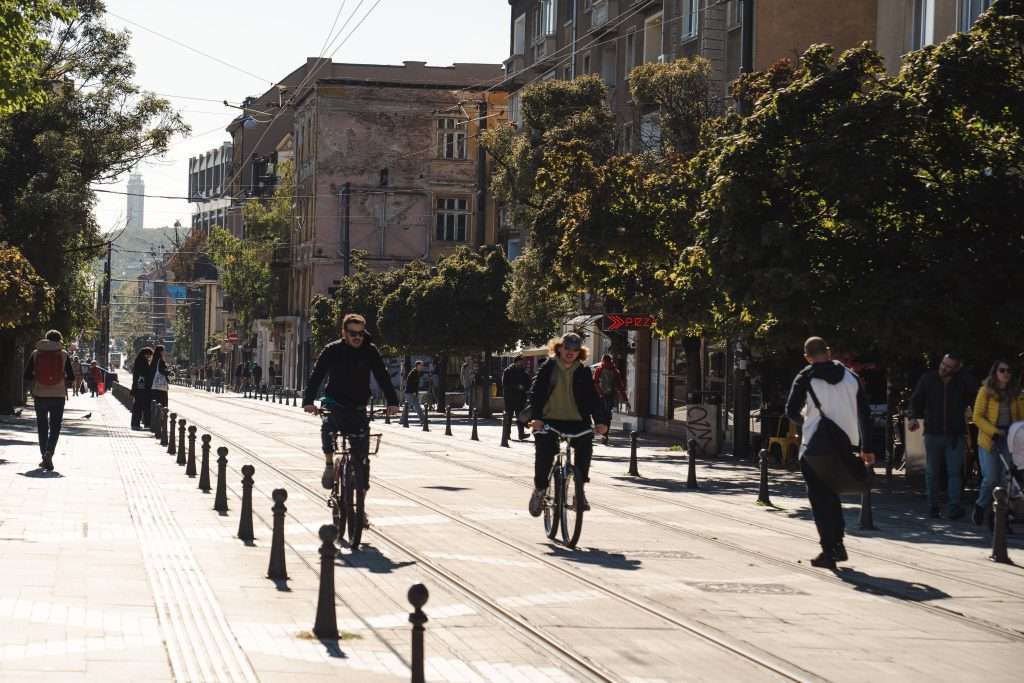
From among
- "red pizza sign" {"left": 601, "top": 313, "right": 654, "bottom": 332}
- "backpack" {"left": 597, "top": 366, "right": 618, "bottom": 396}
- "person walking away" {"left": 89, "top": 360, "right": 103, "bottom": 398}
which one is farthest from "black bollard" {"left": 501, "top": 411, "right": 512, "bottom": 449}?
"person walking away" {"left": 89, "top": 360, "right": 103, "bottom": 398}

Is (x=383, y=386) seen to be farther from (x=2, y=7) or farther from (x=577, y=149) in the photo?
(x=577, y=149)

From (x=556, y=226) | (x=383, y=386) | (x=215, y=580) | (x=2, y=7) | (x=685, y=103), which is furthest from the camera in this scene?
(x=685, y=103)

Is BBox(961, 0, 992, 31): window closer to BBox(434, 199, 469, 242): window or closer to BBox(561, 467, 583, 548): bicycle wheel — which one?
BBox(561, 467, 583, 548): bicycle wheel

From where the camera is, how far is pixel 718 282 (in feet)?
74.8

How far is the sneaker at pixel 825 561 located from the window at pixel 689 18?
96.4ft

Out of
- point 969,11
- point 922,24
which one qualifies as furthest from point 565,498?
point 922,24

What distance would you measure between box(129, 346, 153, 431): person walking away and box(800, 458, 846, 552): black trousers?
24134 millimetres

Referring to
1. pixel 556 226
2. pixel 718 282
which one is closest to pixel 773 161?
pixel 718 282

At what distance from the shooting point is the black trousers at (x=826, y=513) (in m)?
13.4

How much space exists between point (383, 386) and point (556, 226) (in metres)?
19.0

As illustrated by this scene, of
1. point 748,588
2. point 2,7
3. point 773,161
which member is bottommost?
point 748,588

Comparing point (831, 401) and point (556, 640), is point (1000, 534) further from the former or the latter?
point (556, 640)

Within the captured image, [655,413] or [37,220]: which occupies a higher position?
[37,220]

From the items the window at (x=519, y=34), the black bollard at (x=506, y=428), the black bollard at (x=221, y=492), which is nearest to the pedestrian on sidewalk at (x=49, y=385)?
the black bollard at (x=221, y=492)
